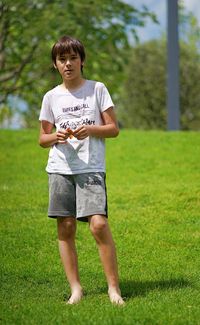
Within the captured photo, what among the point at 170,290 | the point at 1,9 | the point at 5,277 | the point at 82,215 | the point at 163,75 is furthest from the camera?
the point at 163,75

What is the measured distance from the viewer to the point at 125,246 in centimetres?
791

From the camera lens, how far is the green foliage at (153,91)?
34812mm

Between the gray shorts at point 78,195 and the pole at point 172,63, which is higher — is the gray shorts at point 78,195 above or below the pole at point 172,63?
below

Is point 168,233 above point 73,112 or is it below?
below

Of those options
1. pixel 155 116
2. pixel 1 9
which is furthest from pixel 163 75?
pixel 1 9

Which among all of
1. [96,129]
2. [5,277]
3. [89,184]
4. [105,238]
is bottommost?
[5,277]

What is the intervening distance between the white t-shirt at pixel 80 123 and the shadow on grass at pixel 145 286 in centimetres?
107

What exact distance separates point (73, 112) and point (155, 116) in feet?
98.4

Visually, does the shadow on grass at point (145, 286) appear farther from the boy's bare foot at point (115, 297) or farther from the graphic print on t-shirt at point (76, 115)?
the graphic print on t-shirt at point (76, 115)

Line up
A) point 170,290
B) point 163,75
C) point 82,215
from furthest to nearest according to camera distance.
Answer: point 163,75, point 170,290, point 82,215

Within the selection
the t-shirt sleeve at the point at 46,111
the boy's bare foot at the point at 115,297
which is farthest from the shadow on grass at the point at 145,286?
the t-shirt sleeve at the point at 46,111

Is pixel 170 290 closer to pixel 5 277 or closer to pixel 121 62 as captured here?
pixel 5 277

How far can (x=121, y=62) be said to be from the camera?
27.9 metres

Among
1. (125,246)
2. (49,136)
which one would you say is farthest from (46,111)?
(125,246)
